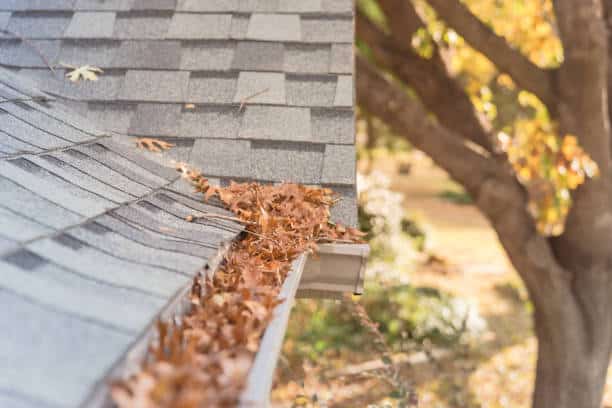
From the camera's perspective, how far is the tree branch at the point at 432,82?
5652mm

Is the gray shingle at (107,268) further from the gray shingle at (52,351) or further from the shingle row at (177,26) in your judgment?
the shingle row at (177,26)

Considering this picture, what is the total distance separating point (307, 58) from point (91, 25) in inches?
49.5

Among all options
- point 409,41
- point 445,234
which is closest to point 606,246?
point 409,41

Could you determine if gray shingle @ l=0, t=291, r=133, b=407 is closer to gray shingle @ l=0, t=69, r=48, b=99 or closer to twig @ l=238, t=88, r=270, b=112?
gray shingle @ l=0, t=69, r=48, b=99

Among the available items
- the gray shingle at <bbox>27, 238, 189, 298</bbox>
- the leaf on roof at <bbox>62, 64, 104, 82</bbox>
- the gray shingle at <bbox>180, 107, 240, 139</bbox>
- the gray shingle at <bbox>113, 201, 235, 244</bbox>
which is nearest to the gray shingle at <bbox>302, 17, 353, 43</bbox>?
the gray shingle at <bbox>180, 107, 240, 139</bbox>

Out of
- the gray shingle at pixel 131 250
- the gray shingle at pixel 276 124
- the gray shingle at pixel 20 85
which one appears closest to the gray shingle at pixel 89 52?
the gray shingle at pixel 20 85

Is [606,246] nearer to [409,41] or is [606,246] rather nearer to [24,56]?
[409,41]

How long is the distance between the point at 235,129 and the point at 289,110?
29 cm

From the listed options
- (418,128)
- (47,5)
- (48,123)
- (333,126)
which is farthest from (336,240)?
(418,128)

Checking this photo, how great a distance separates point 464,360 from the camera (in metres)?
8.45

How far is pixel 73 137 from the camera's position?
2.55 meters

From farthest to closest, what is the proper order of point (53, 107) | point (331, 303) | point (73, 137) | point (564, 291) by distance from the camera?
1. point (331, 303)
2. point (564, 291)
3. point (53, 107)
4. point (73, 137)

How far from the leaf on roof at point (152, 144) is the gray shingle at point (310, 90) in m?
0.66

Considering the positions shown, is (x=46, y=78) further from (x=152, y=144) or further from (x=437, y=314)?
(x=437, y=314)
